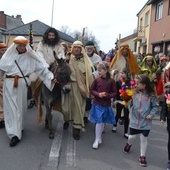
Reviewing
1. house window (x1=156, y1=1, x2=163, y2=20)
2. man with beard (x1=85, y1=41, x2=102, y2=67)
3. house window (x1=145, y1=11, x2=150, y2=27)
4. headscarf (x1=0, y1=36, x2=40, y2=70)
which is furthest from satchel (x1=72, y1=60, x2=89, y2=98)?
house window (x1=145, y1=11, x2=150, y2=27)

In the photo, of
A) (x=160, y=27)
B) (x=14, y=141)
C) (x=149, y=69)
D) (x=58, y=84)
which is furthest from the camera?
(x=160, y=27)

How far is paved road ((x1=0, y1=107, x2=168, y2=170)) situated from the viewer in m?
4.23

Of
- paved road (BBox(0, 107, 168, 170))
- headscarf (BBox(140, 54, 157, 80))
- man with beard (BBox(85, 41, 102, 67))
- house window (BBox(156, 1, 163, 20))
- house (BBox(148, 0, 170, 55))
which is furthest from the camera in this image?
house window (BBox(156, 1, 163, 20))

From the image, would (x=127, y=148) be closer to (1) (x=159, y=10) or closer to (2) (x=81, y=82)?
(2) (x=81, y=82)

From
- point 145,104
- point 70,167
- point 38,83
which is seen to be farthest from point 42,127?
point 145,104

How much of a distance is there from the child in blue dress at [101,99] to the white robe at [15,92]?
3.10ft

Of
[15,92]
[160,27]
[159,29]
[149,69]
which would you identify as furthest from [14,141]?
[159,29]

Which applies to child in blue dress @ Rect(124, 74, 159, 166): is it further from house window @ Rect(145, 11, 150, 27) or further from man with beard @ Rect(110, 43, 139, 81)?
house window @ Rect(145, 11, 150, 27)

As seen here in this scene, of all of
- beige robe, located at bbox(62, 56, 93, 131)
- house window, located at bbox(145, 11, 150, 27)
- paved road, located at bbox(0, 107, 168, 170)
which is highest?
house window, located at bbox(145, 11, 150, 27)

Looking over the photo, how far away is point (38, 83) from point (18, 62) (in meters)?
0.85

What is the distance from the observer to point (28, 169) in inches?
157

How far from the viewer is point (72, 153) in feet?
15.6

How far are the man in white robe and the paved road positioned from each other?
35cm

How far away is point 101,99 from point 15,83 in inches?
68.0
